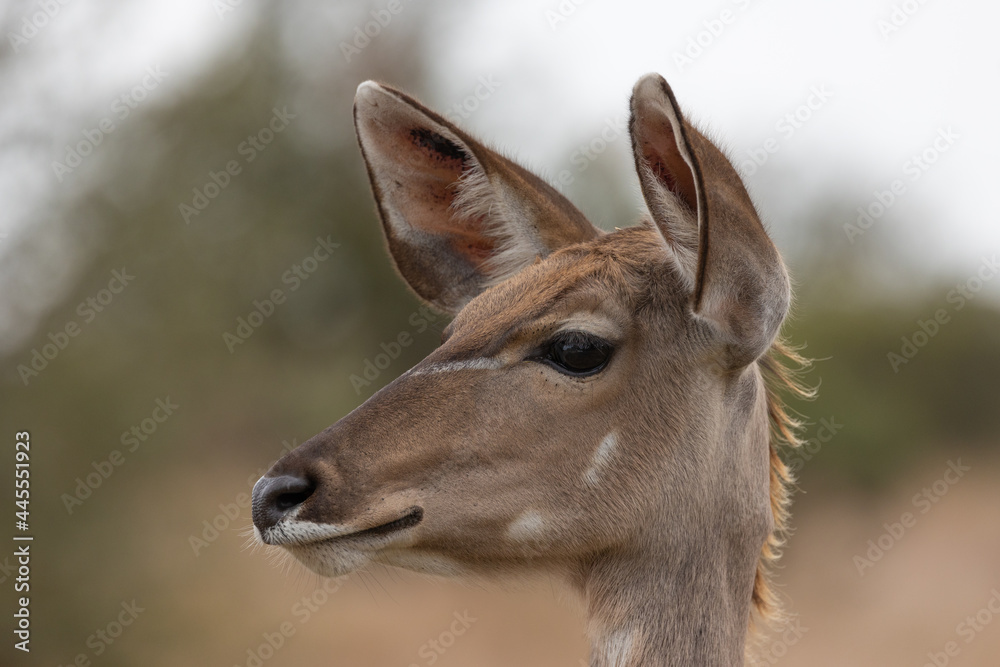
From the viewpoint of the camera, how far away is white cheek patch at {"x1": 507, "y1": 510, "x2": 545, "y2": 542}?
3.78m

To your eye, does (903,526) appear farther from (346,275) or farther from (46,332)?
(46,332)

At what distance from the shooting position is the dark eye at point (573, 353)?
383cm

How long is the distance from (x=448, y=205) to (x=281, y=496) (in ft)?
6.64

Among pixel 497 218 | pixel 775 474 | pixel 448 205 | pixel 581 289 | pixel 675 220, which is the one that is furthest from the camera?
pixel 448 205

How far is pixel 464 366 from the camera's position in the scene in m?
3.86

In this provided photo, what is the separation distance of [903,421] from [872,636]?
265 inches

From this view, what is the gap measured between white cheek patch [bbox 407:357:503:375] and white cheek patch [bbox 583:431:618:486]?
0.51 m

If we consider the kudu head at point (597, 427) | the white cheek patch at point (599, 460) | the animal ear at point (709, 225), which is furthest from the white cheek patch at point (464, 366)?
the animal ear at point (709, 225)

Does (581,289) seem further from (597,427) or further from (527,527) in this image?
(527,527)

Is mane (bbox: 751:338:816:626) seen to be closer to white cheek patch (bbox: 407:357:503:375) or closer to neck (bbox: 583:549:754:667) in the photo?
neck (bbox: 583:549:754:667)

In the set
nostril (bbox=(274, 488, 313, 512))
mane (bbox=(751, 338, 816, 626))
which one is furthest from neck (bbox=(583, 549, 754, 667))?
nostril (bbox=(274, 488, 313, 512))

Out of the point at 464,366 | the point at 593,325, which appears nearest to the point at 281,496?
the point at 464,366

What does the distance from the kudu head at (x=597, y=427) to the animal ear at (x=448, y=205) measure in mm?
424

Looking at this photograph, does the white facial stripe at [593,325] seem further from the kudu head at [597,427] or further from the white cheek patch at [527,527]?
the white cheek patch at [527,527]
